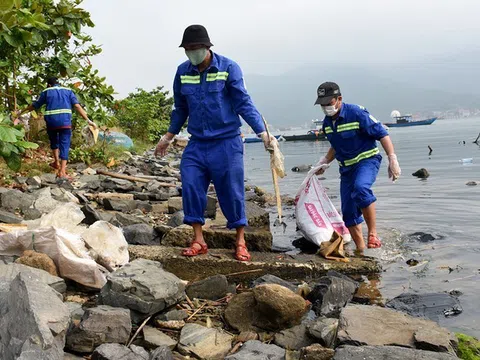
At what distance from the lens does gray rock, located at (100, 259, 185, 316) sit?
10.3 feet

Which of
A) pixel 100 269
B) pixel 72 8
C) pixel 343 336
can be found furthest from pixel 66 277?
pixel 72 8

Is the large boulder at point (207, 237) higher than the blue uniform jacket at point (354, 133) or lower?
lower

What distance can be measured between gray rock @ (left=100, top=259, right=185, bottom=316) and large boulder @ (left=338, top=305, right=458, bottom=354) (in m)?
1.11

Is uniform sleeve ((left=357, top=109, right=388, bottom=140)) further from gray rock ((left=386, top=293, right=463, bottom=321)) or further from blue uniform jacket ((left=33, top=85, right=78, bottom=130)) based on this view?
blue uniform jacket ((left=33, top=85, right=78, bottom=130))

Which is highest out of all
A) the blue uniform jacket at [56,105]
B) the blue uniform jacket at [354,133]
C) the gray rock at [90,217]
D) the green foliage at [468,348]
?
the blue uniform jacket at [56,105]

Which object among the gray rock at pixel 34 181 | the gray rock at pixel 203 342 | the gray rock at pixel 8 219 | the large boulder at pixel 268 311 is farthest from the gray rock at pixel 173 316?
the gray rock at pixel 34 181

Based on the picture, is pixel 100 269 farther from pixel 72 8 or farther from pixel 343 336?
pixel 72 8

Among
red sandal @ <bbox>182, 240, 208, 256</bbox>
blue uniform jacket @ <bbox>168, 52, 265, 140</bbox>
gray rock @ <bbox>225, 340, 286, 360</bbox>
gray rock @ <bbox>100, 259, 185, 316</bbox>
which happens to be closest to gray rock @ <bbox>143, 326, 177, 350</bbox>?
gray rock @ <bbox>100, 259, 185, 316</bbox>

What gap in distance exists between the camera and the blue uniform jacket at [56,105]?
350 inches

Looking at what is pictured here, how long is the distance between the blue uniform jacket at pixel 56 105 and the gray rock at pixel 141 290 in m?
6.27

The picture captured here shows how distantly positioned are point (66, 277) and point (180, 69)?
6.89ft

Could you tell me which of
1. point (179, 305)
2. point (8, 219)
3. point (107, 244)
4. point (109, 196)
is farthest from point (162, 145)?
point (109, 196)

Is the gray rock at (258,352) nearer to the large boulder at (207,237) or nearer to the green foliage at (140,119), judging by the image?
the large boulder at (207,237)

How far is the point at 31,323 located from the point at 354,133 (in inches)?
158
